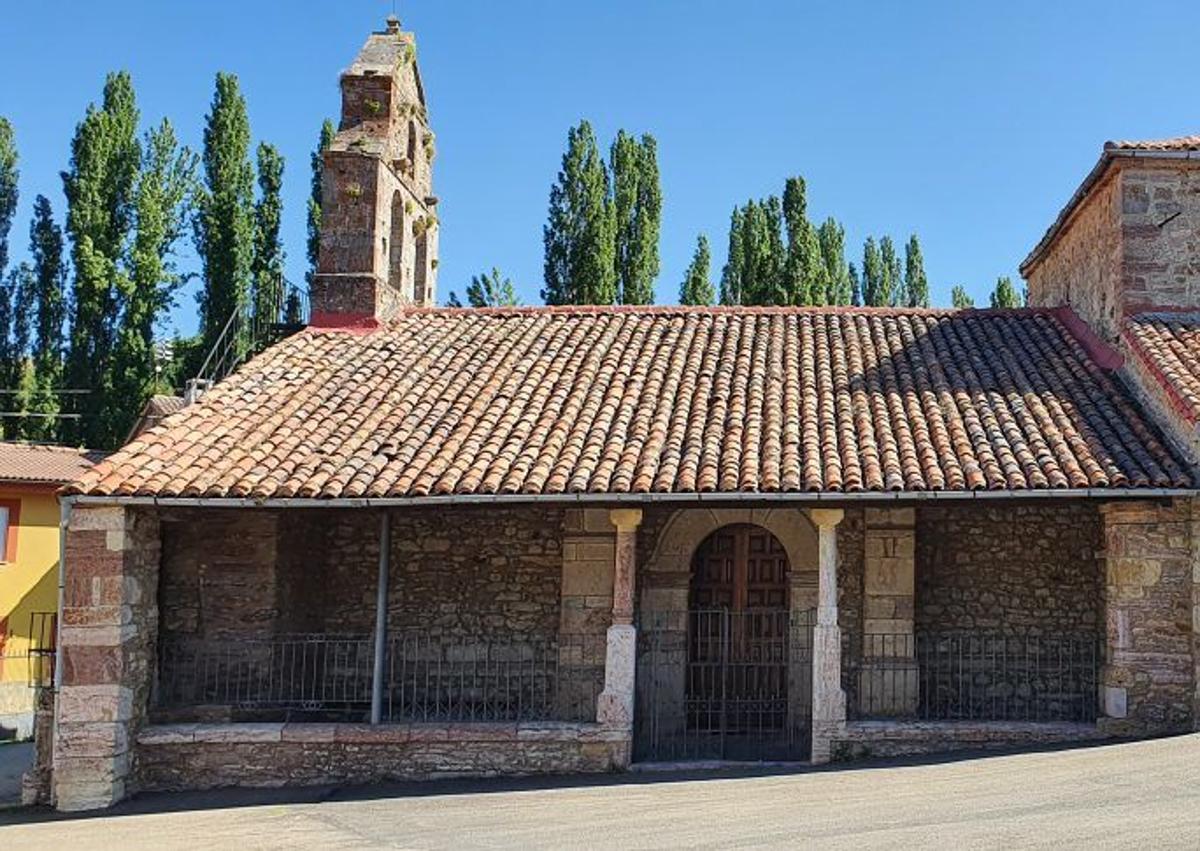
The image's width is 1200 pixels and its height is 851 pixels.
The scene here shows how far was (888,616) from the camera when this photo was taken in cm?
1048

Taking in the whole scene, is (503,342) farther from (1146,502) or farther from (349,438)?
(1146,502)

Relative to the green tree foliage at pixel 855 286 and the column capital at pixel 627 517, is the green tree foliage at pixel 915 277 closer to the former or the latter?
the green tree foliage at pixel 855 286

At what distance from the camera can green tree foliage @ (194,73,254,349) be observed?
2631 cm

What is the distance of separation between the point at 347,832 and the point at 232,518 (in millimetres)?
3995

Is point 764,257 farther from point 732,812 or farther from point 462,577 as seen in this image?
point 732,812

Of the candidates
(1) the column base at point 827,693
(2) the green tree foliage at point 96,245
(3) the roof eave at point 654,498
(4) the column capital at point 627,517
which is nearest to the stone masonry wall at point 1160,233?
(3) the roof eave at point 654,498

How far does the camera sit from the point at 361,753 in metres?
8.95

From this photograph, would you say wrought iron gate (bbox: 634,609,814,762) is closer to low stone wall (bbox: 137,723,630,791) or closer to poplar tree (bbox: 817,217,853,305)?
low stone wall (bbox: 137,723,630,791)

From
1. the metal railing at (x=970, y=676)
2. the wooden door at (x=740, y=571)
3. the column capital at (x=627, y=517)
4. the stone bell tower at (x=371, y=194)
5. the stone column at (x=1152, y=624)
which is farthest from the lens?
the stone bell tower at (x=371, y=194)

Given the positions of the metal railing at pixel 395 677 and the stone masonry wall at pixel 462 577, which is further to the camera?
the stone masonry wall at pixel 462 577

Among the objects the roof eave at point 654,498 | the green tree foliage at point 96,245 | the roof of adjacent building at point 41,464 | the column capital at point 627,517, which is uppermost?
the green tree foliage at point 96,245

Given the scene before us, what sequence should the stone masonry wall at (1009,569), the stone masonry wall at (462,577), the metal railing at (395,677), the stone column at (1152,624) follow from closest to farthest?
the stone column at (1152,624), the metal railing at (395,677), the stone masonry wall at (1009,569), the stone masonry wall at (462,577)

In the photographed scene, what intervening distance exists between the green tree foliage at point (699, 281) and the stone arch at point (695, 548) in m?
19.9

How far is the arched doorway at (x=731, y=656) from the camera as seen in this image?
10.4 m
